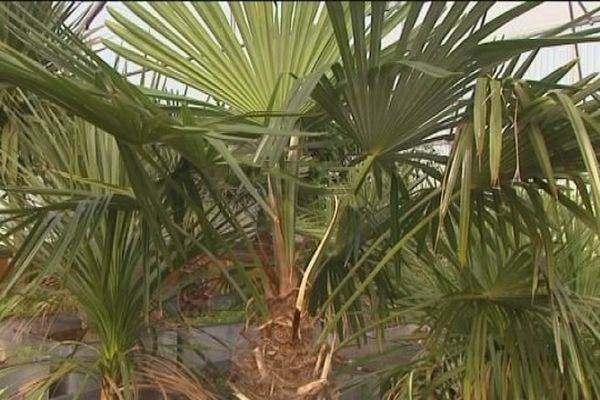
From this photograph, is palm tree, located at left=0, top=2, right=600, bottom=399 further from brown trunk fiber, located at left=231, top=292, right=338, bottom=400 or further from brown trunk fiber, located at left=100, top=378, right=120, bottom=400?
brown trunk fiber, located at left=100, top=378, right=120, bottom=400

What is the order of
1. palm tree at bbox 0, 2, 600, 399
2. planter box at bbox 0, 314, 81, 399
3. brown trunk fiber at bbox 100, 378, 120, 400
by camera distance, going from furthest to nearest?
planter box at bbox 0, 314, 81, 399
brown trunk fiber at bbox 100, 378, 120, 400
palm tree at bbox 0, 2, 600, 399

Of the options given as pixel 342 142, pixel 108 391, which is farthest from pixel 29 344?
pixel 342 142

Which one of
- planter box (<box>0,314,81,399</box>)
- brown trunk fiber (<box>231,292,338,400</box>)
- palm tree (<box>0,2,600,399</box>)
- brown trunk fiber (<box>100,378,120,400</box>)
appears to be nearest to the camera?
palm tree (<box>0,2,600,399</box>)

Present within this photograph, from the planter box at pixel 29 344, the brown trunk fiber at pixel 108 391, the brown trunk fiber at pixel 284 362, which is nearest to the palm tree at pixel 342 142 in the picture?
the brown trunk fiber at pixel 284 362

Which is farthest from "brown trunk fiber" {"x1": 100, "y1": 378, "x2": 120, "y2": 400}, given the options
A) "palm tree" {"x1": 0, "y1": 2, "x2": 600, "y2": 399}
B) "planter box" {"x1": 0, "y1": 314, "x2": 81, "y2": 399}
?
"palm tree" {"x1": 0, "y1": 2, "x2": 600, "y2": 399}

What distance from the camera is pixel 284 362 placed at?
5.24 feet

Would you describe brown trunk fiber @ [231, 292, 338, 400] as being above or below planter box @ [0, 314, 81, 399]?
below

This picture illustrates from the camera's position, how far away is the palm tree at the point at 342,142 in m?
1.26

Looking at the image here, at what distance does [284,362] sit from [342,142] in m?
0.50

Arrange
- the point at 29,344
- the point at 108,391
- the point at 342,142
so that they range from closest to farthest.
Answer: the point at 342,142
the point at 108,391
the point at 29,344

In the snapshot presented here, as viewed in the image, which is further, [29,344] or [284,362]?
[29,344]

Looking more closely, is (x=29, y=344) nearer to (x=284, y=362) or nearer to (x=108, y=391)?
(x=108, y=391)

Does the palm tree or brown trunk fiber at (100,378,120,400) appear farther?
brown trunk fiber at (100,378,120,400)

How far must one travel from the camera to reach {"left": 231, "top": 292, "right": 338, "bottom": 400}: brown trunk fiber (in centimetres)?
159
